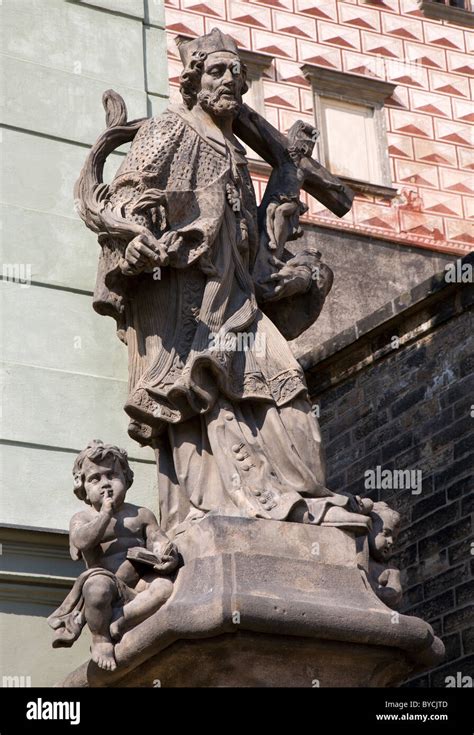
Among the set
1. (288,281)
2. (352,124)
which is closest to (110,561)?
(288,281)

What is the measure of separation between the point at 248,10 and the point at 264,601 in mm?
10839

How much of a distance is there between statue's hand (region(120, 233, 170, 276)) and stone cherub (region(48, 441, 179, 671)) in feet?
2.58

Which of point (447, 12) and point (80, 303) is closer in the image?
point (80, 303)

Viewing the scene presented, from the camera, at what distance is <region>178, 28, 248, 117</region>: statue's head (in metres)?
8.05

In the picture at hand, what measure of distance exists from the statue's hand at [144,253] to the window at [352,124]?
30.7 feet

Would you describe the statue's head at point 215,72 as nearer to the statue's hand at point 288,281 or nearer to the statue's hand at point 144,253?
the statue's hand at point 288,281

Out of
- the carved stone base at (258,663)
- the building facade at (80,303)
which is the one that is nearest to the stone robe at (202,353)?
the carved stone base at (258,663)

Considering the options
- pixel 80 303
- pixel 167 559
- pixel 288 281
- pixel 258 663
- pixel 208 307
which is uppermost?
pixel 80 303

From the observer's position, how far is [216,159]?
7.98m

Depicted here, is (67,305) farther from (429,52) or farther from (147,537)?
(429,52)

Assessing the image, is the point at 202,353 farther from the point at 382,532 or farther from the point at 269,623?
the point at 269,623

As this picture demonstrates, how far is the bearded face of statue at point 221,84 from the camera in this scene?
804 cm

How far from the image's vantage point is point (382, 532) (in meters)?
7.39

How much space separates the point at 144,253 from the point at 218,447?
885 mm
